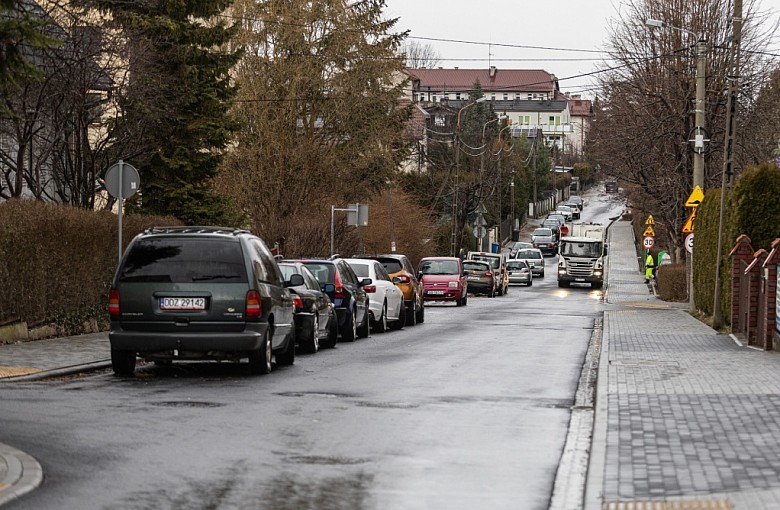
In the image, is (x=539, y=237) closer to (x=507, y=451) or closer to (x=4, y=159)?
(x=4, y=159)

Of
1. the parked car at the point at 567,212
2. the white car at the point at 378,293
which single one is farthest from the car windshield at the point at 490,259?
the parked car at the point at 567,212

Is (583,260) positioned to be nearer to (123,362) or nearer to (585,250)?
(585,250)

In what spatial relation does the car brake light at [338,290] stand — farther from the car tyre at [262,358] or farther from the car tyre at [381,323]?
the car tyre at [262,358]

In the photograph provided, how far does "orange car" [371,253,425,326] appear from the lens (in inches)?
1242

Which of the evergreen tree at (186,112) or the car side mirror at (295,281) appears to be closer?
the car side mirror at (295,281)

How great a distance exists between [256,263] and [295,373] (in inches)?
61.7

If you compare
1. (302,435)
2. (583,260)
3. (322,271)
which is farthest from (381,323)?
(583,260)

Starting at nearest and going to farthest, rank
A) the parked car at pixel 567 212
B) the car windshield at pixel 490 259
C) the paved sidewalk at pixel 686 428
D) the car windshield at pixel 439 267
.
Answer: the paved sidewalk at pixel 686 428
the car windshield at pixel 439 267
the car windshield at pixel 490 259
the parked car at pixel 567 212

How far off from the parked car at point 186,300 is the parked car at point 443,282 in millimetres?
30084

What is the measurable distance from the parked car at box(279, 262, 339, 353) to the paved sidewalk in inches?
177

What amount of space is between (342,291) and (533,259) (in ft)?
204

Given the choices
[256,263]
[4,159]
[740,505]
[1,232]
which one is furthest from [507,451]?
[4,159]

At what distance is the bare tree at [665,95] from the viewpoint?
5012 centimetres

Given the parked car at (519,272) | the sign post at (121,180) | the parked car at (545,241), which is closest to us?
the sign post at (121,180)
